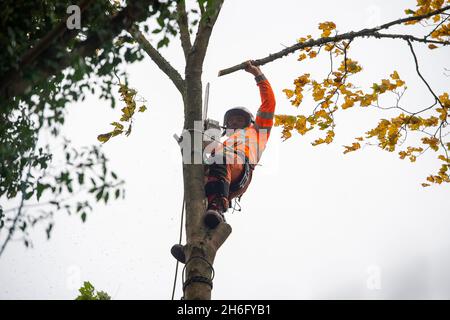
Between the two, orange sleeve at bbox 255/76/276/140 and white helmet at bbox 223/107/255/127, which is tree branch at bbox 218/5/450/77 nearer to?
orange sleeve at bbox 255/76/276/140

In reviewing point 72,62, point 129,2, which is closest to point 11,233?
point 72,62

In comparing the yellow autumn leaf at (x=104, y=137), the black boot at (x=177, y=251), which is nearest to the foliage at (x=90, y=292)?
the black boot at (x=177, y=251)

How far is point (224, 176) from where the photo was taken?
473 centimetres

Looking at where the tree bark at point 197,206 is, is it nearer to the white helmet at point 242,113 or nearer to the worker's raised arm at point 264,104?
the worker's raised arm at point 264,104

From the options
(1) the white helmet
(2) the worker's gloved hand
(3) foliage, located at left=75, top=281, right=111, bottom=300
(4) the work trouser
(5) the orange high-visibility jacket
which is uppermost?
(2) the worker's gloved hand

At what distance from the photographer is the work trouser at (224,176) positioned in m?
4.62

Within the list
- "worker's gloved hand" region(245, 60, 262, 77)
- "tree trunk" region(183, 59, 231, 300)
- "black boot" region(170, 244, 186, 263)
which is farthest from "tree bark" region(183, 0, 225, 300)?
"worker's gloved hand" region(245, 60, 262, 77)

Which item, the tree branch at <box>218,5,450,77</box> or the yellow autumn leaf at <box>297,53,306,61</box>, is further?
the yellow autumn leaf at <box>297,53,306,61</box>

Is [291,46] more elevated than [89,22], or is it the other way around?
[291,46]

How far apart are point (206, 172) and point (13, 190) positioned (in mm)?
1815

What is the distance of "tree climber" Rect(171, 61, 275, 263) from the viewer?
15.1 feet

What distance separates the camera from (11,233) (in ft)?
8.54

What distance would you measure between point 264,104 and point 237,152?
0.75 meters

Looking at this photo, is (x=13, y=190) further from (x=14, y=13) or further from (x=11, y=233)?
(x=14, y=13)
